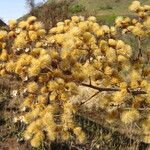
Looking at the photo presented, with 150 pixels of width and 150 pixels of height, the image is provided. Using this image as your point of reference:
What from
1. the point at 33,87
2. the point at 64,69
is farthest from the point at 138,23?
the point at 33,87

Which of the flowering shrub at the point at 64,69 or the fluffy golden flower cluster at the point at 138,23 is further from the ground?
the fluffy golden flower cluster at the point at 138,23

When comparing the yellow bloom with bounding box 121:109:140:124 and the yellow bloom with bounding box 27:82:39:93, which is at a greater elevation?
the yellow bloom with bounding box 27:82:39:93

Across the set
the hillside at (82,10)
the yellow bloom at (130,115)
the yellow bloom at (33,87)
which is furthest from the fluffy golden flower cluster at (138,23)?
the hillside at (82,10)

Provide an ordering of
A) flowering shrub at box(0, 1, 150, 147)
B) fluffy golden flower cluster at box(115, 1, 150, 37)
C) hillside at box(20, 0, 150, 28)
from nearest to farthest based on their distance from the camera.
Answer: flowering shrub at box(0, 1, 150, 147) → fluffy golden flower cluster at box(115, 1, 150, 37) → hillside at box(20, 0, 150, 28)

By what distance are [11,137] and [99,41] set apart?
291 centimetres

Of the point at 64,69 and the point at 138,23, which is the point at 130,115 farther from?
the point at 138,23

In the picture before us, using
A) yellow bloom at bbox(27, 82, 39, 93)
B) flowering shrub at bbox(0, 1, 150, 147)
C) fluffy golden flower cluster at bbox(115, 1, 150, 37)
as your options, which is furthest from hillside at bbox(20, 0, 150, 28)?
yellow bloom at bbox(27, 82, 39, 93)

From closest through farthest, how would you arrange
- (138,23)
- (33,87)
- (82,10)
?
1. (33,87)
2. (138,23)
3. (82,10)

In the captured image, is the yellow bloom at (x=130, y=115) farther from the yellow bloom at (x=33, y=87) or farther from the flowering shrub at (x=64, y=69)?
the yellow bloom at (x=33, y=87)

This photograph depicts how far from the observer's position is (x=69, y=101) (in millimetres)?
3748

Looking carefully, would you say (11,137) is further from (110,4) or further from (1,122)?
(110,4)

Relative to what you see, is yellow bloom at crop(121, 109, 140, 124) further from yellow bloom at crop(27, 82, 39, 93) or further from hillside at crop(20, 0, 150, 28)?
hillside at crop(20, 0, 150, 28)

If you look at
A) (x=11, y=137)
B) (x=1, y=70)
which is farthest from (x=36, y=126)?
(x=11, y=137)

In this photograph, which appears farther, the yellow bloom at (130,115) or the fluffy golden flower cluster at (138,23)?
the fluffy golden flower cluster at (138,23)
